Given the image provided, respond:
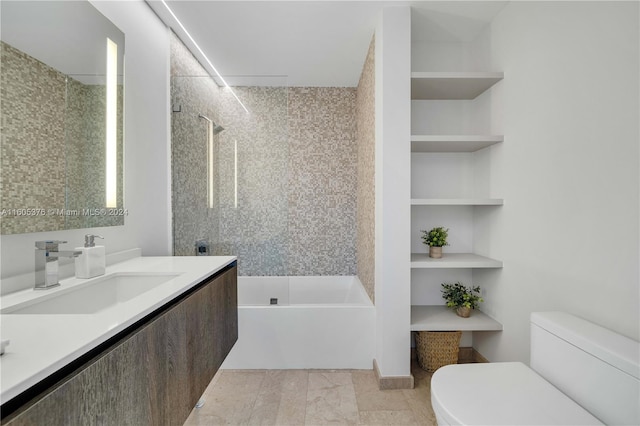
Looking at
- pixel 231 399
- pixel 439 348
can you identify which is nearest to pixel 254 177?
pixel 231 399

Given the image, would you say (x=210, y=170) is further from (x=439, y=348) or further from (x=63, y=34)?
(x=439, y=348)

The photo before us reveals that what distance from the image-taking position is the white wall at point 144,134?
1.81 meters

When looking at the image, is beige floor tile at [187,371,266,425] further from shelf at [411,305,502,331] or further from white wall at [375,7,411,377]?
shelf at [411,305,502,331]

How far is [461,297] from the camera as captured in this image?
2.28 meters

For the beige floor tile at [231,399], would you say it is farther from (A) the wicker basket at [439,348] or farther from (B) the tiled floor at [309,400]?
(A) the wicker basket at [439,348]

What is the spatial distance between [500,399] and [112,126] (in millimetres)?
2126

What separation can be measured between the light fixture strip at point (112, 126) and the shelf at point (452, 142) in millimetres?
1726

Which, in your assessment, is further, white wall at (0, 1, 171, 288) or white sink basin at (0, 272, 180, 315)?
white wall at (0, 1, 171, 288)

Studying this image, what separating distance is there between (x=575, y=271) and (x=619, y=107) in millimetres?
740

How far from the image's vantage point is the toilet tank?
106 centimetres

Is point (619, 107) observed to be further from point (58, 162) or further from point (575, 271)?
point (58, 162)

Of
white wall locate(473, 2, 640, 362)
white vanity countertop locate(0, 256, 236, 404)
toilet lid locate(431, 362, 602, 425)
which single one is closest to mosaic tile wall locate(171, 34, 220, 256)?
white vanity countertop locate(0, 256, 236, 404)

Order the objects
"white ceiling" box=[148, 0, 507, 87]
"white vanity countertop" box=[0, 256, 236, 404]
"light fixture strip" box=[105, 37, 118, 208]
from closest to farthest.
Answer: "white vanity countertop" box=[0, 256, 236, 404] < "light fixture strip" box=[105, 37, 118, 208] < "white ceiling" box=[148, 0, 507, 87]

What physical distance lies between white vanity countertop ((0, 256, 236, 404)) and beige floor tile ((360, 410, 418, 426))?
1299mm
